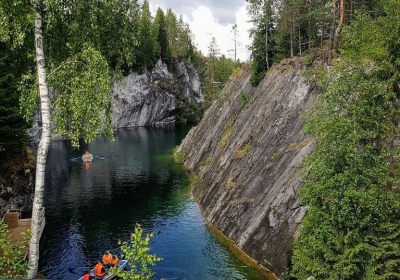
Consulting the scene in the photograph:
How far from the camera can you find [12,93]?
31438mm

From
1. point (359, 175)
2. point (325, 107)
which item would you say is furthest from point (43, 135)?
point (325, 107)

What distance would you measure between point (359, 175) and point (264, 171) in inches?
683

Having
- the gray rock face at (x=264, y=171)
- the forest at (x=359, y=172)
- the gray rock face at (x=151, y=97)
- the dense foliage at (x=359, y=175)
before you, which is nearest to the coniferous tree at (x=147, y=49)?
the gray rock face at (x=151, y=97)

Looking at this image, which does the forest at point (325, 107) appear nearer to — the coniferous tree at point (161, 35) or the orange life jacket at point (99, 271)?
the orange life jacket at point (99, 271)

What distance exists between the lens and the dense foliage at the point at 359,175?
16.4 m

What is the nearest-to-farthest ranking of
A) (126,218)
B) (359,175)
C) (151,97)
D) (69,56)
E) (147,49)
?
(69,56), (359,175), (126,218), (147,49), (151,97)

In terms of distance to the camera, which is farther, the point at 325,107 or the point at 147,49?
the point at 147,49

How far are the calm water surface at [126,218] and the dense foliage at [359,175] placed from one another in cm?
1003

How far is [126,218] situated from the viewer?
39.1 metres

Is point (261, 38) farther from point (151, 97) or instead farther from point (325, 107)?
point (151, 97)

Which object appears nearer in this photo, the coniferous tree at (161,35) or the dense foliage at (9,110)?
Result: the dense foliage at (9,110)

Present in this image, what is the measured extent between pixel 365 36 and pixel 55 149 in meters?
77.6

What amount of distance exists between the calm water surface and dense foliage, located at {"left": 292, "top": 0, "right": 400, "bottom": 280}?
10.0 meters

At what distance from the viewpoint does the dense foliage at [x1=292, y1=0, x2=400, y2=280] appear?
16.4m
